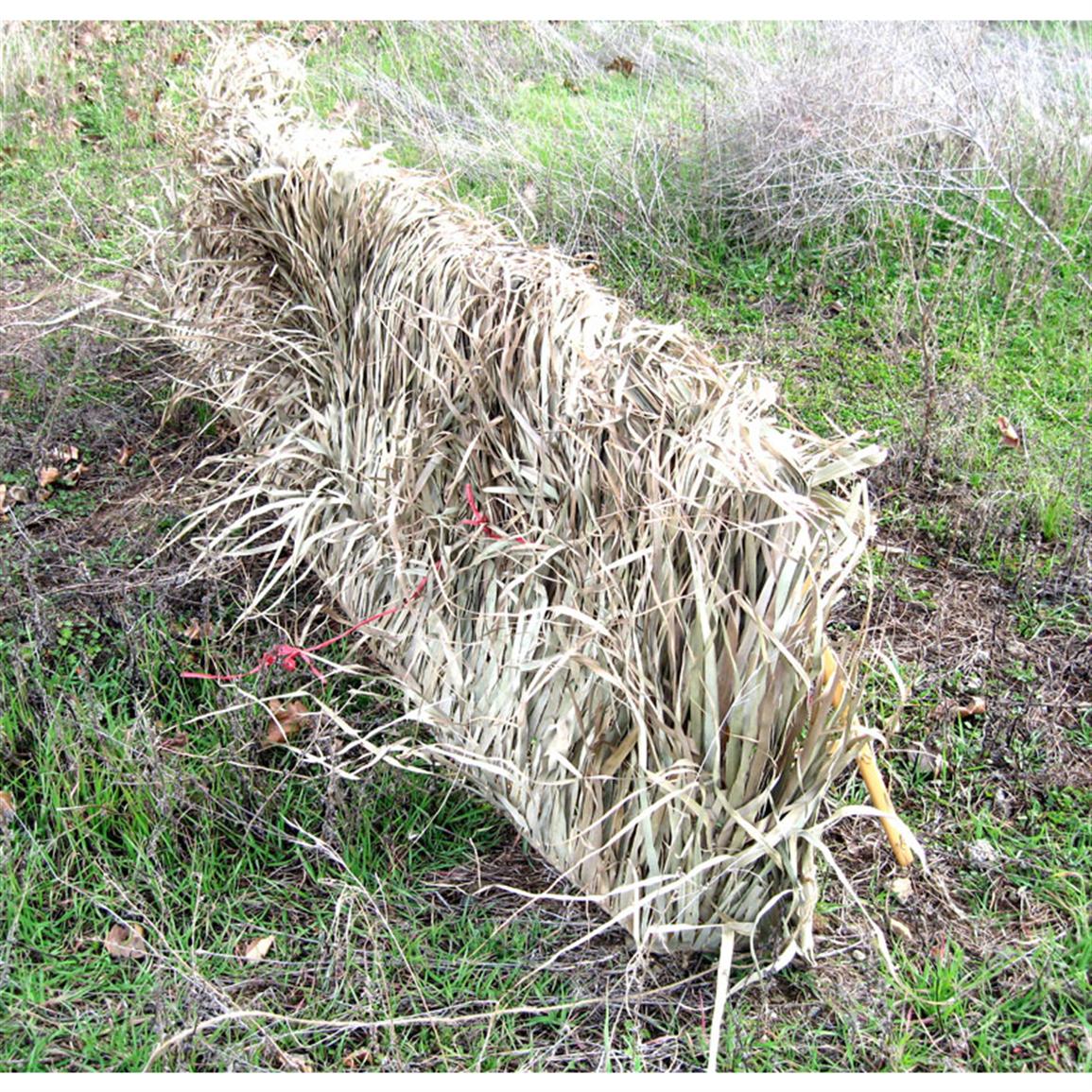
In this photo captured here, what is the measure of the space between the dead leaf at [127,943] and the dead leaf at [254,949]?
21cm

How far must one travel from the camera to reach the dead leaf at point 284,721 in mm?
2914

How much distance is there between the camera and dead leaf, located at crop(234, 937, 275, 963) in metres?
2.43

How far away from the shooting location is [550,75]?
7223 mm

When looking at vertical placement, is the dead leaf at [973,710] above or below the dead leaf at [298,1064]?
above

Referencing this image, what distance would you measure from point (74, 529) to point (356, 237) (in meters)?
1.51

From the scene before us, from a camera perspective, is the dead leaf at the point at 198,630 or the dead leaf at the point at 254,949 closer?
the dead leaf at the point at 254,949

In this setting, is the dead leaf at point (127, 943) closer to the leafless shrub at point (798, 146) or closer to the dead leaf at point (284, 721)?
the dead leaf at point (284, 721)

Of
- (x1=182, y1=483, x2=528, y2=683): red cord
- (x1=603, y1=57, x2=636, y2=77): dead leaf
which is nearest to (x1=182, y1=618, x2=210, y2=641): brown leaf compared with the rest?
(x1=182, y1=483, x2=528, y2=683): red cord

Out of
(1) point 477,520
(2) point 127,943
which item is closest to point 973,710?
(1) point 477,520

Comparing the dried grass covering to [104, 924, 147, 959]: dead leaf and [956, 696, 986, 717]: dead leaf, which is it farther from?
[956, 696, 986, 717]: dead leaf

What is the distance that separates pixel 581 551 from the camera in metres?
2.36

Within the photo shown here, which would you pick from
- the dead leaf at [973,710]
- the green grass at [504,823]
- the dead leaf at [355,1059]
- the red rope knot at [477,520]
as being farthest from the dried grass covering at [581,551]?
the dead leaf at [973,710]

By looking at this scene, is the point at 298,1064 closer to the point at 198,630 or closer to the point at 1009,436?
the point at 198,630

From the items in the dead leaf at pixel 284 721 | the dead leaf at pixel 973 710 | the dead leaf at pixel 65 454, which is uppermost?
the dead leaf at pixel 973 710
